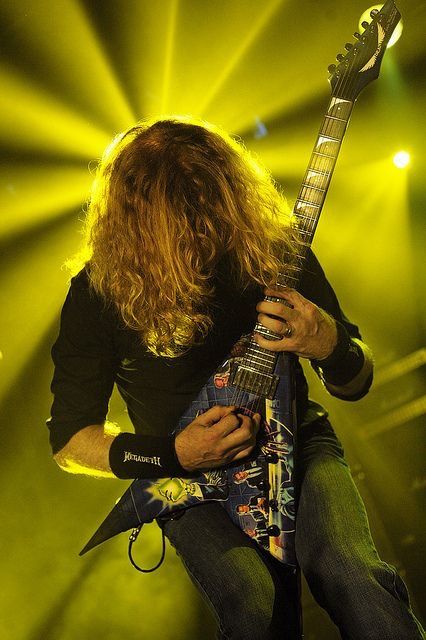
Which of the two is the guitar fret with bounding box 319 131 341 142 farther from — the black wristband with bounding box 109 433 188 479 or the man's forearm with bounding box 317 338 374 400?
the black wristband with bounding box 109 433 188 479

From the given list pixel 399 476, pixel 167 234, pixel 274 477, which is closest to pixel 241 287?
pixel 167 234

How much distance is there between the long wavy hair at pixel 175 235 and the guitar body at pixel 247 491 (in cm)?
34

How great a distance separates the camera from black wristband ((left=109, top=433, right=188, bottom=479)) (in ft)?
5.71

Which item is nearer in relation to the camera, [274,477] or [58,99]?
[274,477]

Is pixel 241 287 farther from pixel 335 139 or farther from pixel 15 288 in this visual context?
pixel 15 288

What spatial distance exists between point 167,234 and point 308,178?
605 millimetres

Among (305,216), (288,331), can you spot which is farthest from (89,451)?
(305,216)

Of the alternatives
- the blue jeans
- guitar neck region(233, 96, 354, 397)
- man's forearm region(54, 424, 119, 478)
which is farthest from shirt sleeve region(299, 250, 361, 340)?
man's forearm region(54, 424, 119, 478)

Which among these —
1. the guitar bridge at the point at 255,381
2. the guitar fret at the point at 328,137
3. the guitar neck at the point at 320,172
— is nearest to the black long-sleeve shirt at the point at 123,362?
the guitar bridge at the point at 255,381

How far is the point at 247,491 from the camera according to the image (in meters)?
1.72

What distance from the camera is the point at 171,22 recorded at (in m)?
3.48

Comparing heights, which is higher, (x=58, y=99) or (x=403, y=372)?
(x=58, y=99)

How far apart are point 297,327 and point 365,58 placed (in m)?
1.16

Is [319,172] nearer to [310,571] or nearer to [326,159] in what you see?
[326,159]
